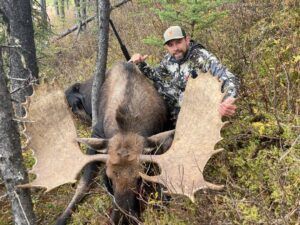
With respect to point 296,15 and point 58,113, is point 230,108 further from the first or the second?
point 296,15

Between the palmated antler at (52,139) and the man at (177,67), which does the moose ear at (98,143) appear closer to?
the palmated antler at (52,139)

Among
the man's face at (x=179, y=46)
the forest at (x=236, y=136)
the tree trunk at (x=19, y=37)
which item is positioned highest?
the tree trunk at (x=19, y=37)

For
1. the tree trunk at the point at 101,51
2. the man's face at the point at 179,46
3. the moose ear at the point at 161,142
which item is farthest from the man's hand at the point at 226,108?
the tree trunk at the point at 101,51

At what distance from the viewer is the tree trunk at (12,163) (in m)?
4.89

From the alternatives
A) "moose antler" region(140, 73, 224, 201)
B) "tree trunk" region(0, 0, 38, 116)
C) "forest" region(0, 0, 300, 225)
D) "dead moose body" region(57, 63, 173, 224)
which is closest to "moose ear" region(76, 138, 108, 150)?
"dead moose body" region(57, 63, 173, 224)

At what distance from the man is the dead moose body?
0.35 m

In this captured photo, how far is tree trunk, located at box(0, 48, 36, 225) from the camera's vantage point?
4.89 m

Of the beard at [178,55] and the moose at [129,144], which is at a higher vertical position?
→ the beard at [178,55]

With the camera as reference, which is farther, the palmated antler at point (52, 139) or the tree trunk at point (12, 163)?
the palmated antler at point (52, 139)

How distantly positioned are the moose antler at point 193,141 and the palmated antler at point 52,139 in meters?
0.82

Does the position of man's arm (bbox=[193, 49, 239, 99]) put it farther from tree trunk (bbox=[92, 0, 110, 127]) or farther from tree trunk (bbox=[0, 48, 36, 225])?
tree trunk (bbox=[0, 48, 36, 225])

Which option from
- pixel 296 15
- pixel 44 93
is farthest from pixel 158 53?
pixel 44 93

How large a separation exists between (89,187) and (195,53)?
8.17ft

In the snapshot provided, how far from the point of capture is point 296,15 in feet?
24.4
